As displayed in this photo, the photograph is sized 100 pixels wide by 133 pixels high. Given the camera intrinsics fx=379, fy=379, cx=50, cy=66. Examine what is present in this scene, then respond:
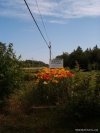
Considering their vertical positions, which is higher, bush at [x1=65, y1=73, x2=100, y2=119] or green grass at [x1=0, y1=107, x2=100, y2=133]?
bush at [x1=65, y1=73, x2=100, y2=119]

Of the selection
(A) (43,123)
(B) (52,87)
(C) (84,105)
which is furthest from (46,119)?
(B) (52,87)

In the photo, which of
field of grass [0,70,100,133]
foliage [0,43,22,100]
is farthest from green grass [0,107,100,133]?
foliage [0,43,22,100]

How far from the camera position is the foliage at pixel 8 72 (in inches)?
422

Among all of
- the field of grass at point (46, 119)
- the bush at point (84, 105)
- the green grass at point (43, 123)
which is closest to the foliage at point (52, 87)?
the field of grass at point (46, 119)

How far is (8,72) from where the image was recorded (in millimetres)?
10844

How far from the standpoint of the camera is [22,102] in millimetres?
11031

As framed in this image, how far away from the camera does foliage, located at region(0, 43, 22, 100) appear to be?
10727mm

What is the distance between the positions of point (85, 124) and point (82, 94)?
34.7 inches

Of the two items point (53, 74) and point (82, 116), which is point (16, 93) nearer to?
point (53, 74)

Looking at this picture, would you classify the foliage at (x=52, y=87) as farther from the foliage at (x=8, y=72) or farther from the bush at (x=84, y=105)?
the bush at (x=84, y=105)

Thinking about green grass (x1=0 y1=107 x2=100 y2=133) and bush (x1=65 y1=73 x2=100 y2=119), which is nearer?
green grass (x1=0 y1=107 x2=100 y2=133)

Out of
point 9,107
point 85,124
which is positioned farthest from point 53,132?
point 9,107

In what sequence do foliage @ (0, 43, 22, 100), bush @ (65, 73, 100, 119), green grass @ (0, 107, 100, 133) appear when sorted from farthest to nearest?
1. foliage @ (0, 43, 22, 100)
2. bush @ (65, 73, 100, 119)
3. green grass @ (0, 107, 100, 133)

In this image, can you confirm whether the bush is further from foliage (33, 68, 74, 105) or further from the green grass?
foliage (33, 68, 74, 105)
